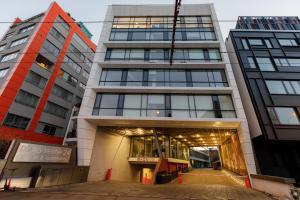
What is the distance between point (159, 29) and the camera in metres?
21.5

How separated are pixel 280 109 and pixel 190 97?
8158 mm

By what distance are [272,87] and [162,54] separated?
12.3 meters

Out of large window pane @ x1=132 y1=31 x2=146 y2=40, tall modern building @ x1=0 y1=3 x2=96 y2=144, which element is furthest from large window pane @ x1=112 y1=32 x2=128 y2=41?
tall modern building @ x1=0 y1=3 x2=96 y2=144

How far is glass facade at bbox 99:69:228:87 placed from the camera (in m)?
17.3

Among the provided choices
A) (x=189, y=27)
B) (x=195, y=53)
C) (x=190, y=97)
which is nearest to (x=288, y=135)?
(x=190, y=97)

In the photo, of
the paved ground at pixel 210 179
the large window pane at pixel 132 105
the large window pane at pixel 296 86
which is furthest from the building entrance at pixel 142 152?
the large window pane at pixel 296 86

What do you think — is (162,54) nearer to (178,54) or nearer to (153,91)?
(178,54)

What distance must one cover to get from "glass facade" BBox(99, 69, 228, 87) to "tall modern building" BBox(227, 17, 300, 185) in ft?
9.58

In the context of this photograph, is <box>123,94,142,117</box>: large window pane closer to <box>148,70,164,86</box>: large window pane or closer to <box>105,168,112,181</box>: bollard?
<box>148,70,164,86</box>: large window pane

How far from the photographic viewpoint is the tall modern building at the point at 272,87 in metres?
13.2

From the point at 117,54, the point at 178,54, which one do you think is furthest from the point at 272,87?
the point at 117,54

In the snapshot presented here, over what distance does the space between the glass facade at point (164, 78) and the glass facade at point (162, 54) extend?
68.8 inches

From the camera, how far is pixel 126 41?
20031 millimetres

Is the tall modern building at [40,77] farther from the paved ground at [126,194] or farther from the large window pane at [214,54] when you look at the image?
the large window pane at [214,54]
